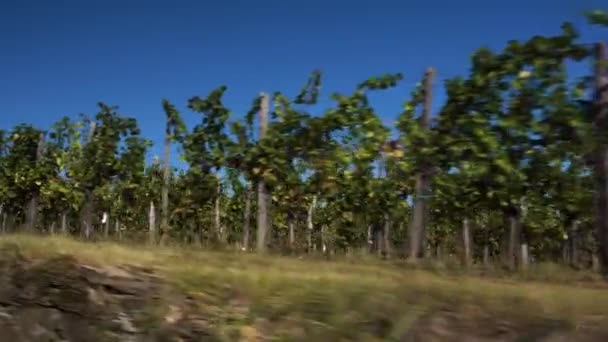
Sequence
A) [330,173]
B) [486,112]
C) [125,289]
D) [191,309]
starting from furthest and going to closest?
[330,173], [486,112], [125,289], [191,309]

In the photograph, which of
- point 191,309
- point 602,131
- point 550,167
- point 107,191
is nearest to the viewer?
point 191,309

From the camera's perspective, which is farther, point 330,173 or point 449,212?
point 449,212

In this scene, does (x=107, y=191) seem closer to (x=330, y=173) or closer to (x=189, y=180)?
(x=189, y=180)

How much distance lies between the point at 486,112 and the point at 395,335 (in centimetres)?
403

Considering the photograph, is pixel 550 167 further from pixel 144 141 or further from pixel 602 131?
pixel 144 141

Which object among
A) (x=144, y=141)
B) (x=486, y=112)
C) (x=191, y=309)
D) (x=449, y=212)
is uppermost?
(x=144, y=141)

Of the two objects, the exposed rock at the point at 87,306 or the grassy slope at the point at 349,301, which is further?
the exposed rock at the point at 87,306

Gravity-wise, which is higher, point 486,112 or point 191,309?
point 486,112

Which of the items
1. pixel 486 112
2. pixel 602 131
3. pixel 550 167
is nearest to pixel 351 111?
pixel 486 112

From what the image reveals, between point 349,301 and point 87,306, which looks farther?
point 87,306

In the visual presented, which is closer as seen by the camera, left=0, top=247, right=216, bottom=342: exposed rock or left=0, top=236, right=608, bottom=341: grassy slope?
left=0, top=236, right=608, bottom=341: grassy slope

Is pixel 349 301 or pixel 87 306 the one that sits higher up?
pixel 349 301

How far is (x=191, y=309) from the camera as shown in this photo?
3.60 m

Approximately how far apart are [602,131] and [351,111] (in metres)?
4.34
